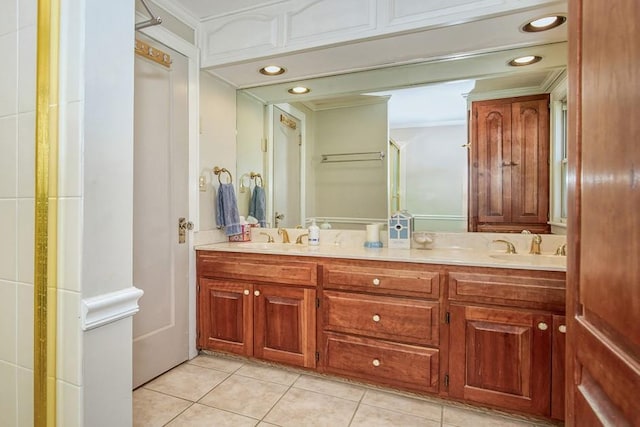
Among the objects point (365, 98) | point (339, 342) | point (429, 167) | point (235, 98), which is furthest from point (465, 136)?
point (235, 98)

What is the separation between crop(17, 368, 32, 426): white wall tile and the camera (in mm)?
912

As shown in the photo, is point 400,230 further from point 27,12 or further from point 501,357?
point 27,12

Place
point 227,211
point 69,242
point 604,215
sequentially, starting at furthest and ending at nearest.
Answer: point 227,211 < point 69,242 < point 604,215

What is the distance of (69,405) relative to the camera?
32.1 inches

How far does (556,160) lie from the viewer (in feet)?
6.87

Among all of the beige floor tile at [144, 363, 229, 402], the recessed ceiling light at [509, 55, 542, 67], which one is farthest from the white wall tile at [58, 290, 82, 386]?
the recessed ceiling light at [509, 55, 542, 67]

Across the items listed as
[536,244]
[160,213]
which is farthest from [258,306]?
[536,244]

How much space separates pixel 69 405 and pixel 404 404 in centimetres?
161

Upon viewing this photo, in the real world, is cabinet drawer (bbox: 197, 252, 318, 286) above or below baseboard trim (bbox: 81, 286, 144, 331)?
below

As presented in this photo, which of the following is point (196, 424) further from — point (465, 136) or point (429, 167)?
point (465, 136)

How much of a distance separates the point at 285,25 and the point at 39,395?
7.04ft

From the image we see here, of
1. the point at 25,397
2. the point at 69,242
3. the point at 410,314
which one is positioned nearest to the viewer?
the point at 69,242

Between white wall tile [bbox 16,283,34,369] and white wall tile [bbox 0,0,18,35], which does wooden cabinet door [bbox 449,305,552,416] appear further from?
white wall tile [bbox 0,0,18,35]

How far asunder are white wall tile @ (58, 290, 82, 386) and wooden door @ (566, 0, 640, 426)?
1.07m
